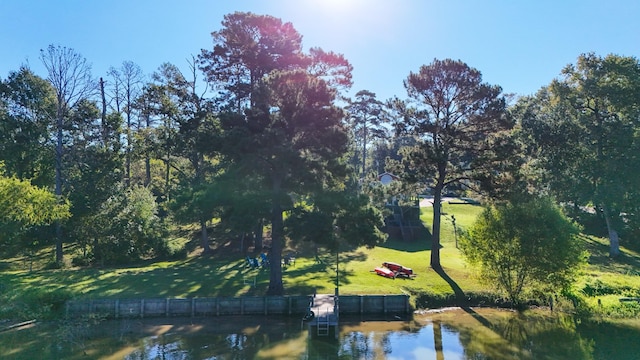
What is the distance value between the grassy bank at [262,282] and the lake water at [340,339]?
222cm

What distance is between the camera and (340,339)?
21.1 meters

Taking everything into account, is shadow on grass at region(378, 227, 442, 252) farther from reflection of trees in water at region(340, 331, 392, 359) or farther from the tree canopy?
reflection of trees in water at region(340, 331, 392, 359)

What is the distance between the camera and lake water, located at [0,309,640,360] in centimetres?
1886

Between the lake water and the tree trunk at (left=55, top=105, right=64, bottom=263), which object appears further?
the tree trunk at (left=55, top=105, right=64, bottom=263)

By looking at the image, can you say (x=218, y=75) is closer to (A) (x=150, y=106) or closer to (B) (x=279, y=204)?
(A) (x=150, y=106)

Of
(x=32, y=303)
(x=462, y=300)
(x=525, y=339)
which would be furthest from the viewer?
(x=462, y=300)

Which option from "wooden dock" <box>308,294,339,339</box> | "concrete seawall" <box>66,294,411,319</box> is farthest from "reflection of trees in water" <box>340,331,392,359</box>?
"concrete seawall" <box>66,294,411,319</box>

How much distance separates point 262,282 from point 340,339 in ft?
28.4

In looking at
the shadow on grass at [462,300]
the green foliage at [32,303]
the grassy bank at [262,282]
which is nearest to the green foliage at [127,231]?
the grassy bank at [262,282]

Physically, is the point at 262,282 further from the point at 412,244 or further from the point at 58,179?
the point at 58,179

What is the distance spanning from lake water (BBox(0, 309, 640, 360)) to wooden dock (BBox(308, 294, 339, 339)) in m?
0.54

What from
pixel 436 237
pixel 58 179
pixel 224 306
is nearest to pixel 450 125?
pixel 436 237

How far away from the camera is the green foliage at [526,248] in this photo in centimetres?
2445

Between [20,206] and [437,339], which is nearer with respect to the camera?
[437,339]
